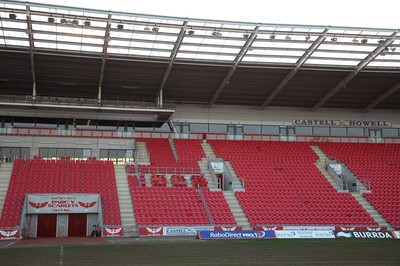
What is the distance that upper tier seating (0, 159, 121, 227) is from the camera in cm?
2727

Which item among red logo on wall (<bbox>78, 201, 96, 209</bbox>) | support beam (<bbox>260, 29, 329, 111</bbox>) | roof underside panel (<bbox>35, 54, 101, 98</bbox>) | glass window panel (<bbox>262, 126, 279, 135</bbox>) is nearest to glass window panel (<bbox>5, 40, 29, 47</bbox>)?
roof underside panel (<bbox>35, 54, 101, 98</bbox>)

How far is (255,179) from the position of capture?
113 feet

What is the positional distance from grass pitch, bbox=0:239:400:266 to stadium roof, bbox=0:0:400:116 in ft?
49.3

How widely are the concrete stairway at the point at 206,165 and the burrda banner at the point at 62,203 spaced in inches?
350

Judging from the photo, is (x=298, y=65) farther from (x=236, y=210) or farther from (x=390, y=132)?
Answer: (x=390, y=132)

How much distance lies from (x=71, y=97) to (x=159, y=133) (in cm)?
842

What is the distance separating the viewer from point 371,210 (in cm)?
3173

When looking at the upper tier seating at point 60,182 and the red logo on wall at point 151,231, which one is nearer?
the red logo on wall at point 151,231

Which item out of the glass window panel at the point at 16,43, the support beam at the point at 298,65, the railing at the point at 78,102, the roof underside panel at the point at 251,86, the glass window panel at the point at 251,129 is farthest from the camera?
the glass window panel at the point at 251,129

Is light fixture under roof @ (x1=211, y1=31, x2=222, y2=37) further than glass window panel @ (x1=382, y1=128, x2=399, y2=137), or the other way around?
glass window panel @ (x1=382, y1=128, x2=399, y2=137)

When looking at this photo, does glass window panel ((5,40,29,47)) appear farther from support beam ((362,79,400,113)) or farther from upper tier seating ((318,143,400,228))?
support beam ((362,79,400,113))

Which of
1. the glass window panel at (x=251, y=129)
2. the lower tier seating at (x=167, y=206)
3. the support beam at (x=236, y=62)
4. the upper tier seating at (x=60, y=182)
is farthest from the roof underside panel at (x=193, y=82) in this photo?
the lower tier seating at (x=167, y=206)

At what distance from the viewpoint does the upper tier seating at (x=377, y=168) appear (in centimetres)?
3234

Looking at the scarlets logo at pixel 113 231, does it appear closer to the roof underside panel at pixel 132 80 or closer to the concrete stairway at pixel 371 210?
the roof underside panel at pixel 132 80
